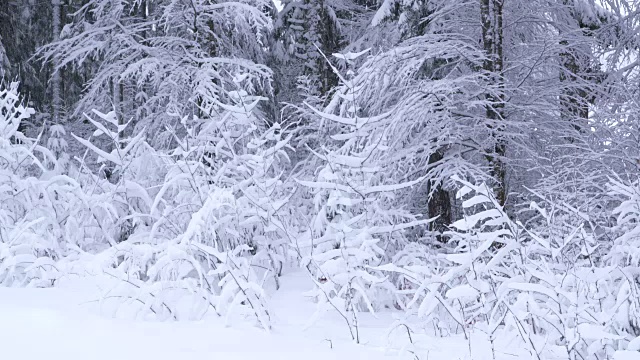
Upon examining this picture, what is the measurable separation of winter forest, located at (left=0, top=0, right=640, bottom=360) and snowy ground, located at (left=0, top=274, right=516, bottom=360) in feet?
0.07

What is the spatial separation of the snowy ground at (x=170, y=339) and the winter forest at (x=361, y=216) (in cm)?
2

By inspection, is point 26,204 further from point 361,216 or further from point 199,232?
point 361,216

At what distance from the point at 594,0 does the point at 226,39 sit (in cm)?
732

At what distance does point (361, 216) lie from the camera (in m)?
4.81

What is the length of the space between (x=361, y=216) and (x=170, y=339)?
82.8 inches

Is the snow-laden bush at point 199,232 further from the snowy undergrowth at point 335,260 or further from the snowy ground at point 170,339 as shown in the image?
the snowy ground at point 170,339

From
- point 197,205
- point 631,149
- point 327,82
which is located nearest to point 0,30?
point 327,82

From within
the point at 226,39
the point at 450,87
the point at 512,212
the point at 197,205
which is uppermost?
the point at 226,39

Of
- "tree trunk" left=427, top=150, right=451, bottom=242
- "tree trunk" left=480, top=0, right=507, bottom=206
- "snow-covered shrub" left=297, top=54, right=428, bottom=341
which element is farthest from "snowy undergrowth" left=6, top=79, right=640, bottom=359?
"tree trunk" left=427, top=150, right=451, bottom=242

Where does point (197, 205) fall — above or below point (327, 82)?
below

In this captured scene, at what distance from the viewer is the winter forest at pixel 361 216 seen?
329 centimetres

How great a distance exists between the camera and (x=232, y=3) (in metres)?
10.5

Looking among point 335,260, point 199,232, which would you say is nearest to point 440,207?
point 335,260

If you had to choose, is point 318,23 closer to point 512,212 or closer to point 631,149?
point 512,212
